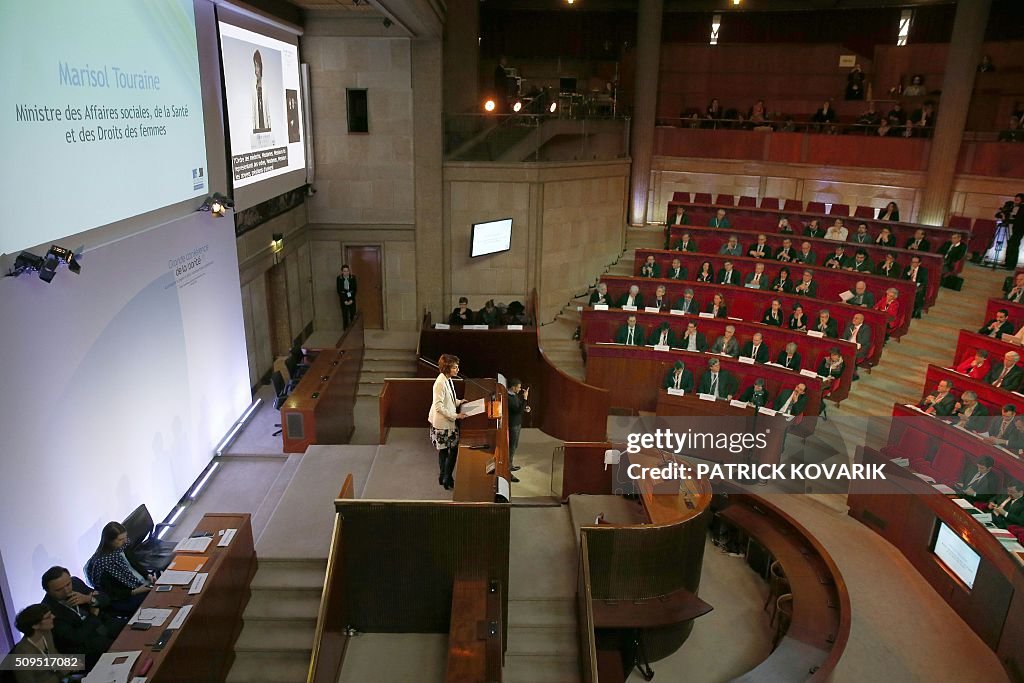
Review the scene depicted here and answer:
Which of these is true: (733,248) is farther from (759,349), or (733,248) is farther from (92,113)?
(92,113)

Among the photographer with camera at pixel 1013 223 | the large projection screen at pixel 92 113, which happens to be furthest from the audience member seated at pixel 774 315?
the large projection screen at pixel 92 113

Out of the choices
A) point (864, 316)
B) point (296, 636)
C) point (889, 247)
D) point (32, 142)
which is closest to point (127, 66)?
point (32, 142)

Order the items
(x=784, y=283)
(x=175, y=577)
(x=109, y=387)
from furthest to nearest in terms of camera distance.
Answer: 1. (x=784, y=283)
2. (x=109, y=387)
3. (x=175, y=577)

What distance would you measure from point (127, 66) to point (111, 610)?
423cm

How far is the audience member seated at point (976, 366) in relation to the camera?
8.70 metres

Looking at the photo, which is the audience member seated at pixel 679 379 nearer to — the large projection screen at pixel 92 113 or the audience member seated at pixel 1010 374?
the audience member seated at pixel 1010 374

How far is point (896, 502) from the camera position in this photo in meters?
7.82

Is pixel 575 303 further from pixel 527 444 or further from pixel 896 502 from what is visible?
pixel 896 502

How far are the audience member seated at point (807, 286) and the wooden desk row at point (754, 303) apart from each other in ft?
1.29

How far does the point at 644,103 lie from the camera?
15086mm

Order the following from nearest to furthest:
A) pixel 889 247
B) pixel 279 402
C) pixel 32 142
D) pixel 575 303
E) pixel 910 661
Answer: pixel 32 142
pixel 910 661
pixel 279 402
pixel 889 247
pixel 575 303

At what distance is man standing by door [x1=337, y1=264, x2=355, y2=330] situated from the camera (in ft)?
39.4

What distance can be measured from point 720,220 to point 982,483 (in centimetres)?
726

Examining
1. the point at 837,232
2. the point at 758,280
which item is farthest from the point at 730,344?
the point at 837,232
